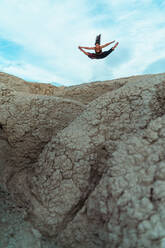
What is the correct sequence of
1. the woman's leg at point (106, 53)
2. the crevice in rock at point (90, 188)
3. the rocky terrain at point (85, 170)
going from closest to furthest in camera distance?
1. the rocky terrain at point (85, 170)
2. the crevice in rock at point (90, 188)
3. the woman's leg at point (106, 53)

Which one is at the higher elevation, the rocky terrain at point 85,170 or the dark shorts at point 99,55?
the dark shorts at point 99,55

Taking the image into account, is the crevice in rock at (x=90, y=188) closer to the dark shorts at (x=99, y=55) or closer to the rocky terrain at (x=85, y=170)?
the rocky terrain at (x=85, y=170)

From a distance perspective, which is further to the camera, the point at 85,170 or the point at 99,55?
the point at 99,55

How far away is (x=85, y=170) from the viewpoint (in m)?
1.22

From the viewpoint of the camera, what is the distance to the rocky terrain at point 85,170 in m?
0.92

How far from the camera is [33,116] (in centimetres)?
154

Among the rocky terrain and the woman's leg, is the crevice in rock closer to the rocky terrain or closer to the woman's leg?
the rocky terrain

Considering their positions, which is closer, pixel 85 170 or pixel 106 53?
pixel 85 170

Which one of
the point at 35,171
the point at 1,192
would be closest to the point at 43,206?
the point at 35,171

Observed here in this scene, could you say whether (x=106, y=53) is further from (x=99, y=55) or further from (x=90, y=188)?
(x=90, y=188)

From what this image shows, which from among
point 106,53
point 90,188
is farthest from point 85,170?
point 106,53

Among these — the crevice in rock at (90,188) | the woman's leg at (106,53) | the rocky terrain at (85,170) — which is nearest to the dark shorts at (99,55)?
the woman's leg at (106,53)

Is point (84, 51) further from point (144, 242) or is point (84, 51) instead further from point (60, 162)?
point (144, 242)

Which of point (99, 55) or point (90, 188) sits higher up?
point (99, 55)
